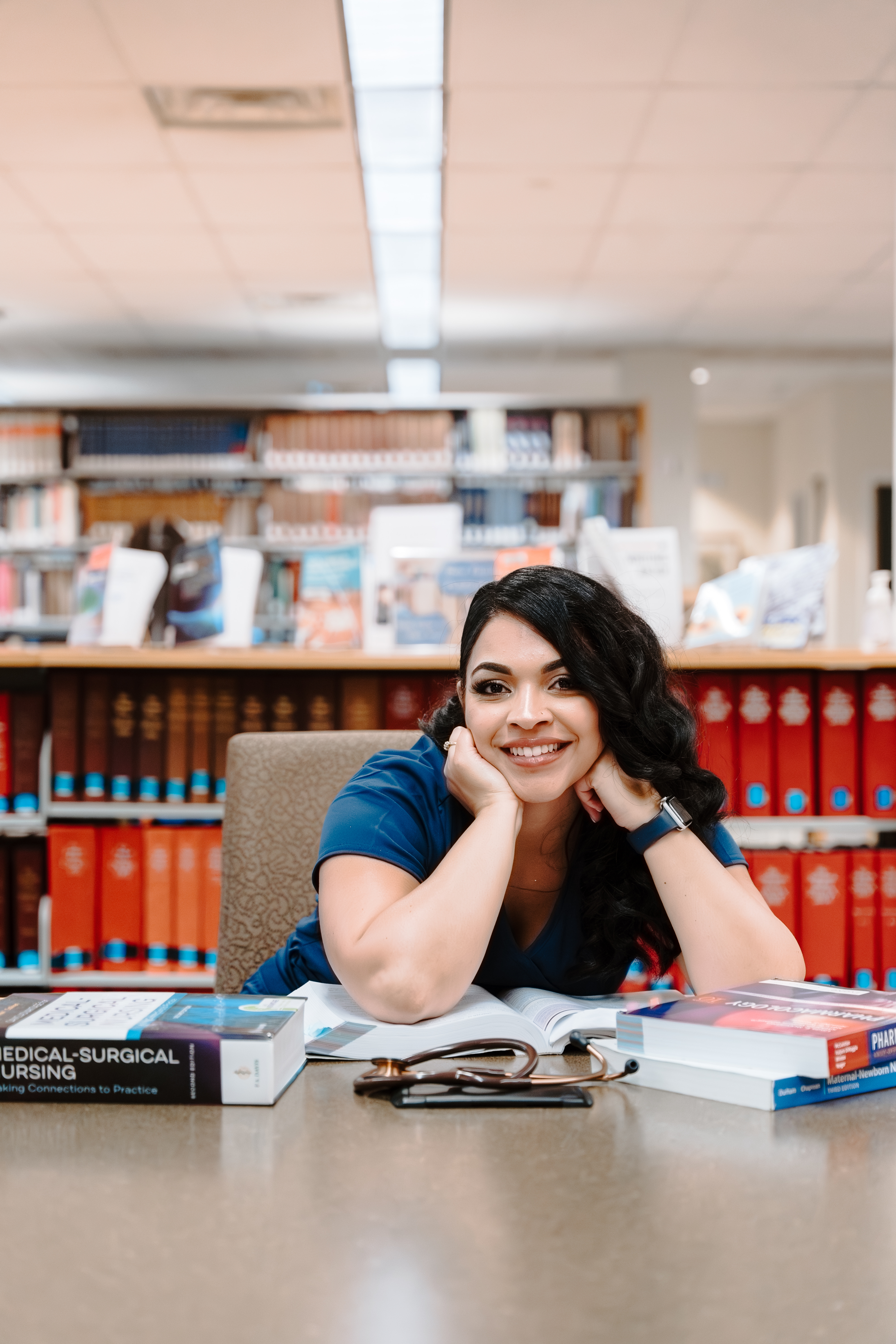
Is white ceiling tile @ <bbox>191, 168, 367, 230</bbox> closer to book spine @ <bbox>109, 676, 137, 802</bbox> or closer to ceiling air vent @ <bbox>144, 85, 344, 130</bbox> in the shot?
ceiling air vent @ <bbox>144, 85, 344, 130</bbox>

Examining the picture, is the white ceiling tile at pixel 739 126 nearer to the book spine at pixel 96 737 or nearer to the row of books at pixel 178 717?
the row of books at pixel 178 717

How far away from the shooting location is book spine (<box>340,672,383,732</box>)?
2.67 meters

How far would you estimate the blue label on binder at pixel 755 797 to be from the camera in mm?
2619

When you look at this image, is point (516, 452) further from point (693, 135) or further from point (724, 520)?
point (724, 520)

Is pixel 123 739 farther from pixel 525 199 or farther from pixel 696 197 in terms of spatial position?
pixel 696 197

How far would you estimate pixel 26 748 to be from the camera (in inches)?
104

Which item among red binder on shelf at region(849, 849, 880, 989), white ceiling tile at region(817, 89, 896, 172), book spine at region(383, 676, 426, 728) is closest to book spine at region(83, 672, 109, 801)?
book spine at region(383, 676, 426, 728)

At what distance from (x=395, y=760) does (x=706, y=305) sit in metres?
5.52

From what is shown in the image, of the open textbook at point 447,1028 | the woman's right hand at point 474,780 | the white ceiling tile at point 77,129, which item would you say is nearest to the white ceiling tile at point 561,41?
the white ceiling tile at point 77,129

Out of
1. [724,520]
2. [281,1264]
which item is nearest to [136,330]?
[724,520]

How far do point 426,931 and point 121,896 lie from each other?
1721 mm

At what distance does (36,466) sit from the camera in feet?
20.9

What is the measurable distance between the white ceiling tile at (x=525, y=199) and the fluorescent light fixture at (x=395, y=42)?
27.6 inches

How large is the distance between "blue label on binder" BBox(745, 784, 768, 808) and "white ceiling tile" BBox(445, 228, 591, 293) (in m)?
3.28
